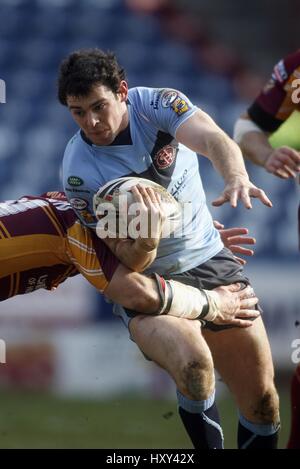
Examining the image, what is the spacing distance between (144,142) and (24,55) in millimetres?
7185

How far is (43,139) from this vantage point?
10617 millimetres

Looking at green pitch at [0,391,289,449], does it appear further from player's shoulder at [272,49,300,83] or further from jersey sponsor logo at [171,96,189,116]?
jersey sponsor logo at [171,96,189,116]

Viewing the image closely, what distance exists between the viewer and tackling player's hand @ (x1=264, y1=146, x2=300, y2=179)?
16.7 feet

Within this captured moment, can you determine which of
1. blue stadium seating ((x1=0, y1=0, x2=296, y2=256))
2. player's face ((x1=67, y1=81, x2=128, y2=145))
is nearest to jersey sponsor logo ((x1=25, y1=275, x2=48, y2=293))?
player's face ((x1=67, y1=81, x2=128, y2=145))

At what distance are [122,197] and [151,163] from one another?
429 mm

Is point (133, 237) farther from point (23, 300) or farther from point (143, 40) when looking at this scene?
point (143, 40)

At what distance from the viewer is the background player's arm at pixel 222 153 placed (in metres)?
4.28

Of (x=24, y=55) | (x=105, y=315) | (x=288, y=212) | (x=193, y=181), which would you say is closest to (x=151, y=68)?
(x=24, y=55)

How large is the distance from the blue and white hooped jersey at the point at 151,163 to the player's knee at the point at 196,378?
2.34 ft

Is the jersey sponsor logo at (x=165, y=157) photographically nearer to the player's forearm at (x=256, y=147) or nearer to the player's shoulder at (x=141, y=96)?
Answer: the player's shoulder at (x=141, y=96)

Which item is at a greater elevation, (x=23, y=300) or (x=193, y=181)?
(x=193, y=181)

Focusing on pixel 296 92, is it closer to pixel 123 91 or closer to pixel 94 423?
pixel 123 91

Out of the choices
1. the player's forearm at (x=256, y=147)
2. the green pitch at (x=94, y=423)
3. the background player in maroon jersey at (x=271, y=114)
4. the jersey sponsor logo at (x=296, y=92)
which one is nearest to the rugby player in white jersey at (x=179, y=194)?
the background player in maroon jersey at (x=271, y=114)

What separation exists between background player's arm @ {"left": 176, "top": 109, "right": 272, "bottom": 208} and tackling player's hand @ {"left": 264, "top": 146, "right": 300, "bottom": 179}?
0.45m
